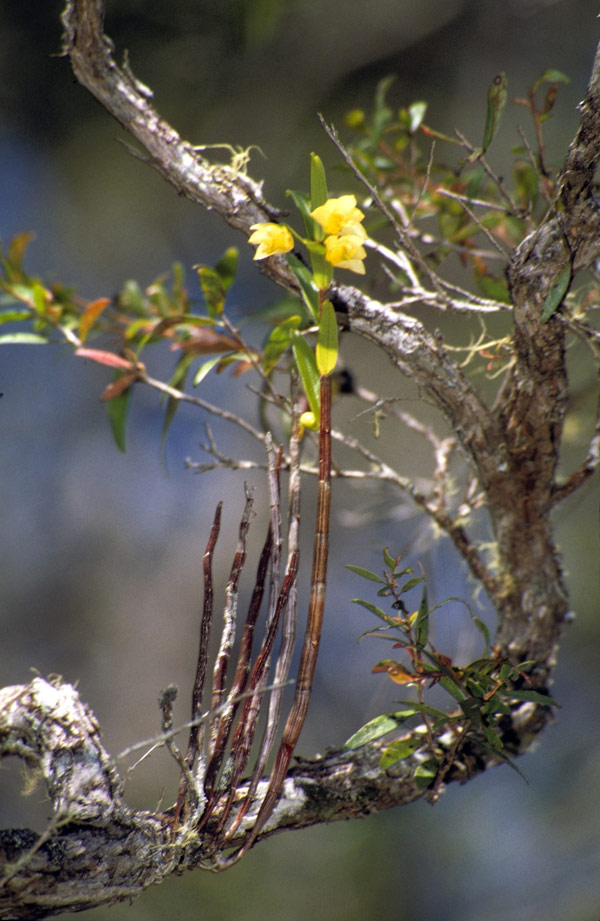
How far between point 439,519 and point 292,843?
2.28ft

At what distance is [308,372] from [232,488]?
767mm

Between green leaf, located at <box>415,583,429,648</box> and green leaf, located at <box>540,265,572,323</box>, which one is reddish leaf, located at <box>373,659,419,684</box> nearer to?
green leaf, located at <box>415,583,429,648</box>

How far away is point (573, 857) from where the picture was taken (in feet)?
3.00

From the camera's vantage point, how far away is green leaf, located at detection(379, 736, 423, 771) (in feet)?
1.46

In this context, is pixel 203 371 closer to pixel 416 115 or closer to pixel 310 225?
pixel 310 225

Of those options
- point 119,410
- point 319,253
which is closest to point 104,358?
point 119,410

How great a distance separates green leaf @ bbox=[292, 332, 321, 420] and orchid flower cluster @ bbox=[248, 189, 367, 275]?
6 centimetres

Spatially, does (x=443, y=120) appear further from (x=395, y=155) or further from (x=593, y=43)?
(x=395, y=155)

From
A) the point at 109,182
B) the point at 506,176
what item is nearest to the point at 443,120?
the point at 506,176

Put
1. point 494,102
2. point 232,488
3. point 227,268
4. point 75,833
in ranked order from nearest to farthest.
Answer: point 75,833, point 494,102, point 227,268, point 232,488

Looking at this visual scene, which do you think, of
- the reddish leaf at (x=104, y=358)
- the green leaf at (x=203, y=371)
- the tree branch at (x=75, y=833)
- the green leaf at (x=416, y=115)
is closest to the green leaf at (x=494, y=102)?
the green leaf at (x=416, y=115)

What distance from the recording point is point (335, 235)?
0.43 m

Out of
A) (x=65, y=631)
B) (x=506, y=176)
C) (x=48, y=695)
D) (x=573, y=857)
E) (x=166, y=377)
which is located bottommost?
(x=573, y=857)

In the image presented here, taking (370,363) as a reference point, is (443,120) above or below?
above
